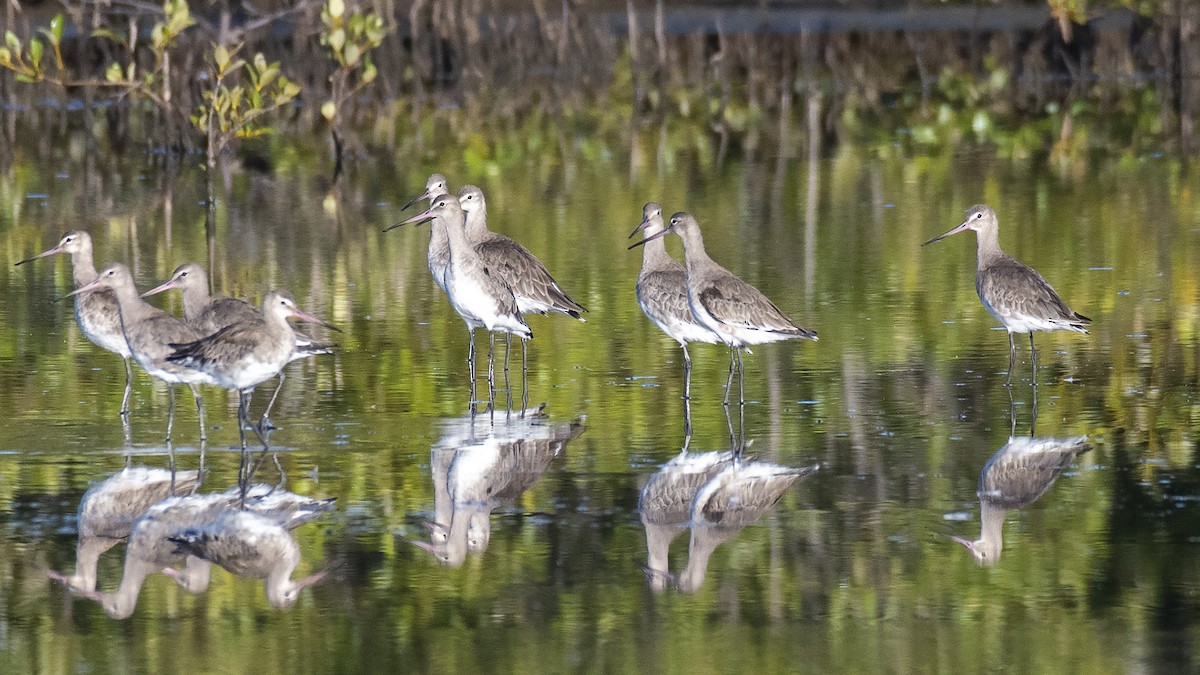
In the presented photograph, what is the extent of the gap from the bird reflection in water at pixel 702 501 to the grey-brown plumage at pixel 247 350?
6.15 feet

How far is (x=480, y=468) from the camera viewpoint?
955 centimetres

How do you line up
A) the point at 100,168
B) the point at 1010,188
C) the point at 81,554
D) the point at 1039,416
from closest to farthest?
the point at 81,554 < the point at 1039,416 < the point at 1010,188 < the point at 100,168

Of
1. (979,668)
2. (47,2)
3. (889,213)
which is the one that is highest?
(47,2)

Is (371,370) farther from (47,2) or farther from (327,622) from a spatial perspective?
(47,2)

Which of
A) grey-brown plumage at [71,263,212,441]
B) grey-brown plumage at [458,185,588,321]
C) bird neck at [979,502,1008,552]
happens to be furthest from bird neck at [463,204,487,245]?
bird neck at [979,502,1008,552]

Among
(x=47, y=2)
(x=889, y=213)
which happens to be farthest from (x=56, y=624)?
(x=47, y=2)

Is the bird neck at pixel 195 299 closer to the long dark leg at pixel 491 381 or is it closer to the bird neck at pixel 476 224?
the long dark leg at pixel 491 381

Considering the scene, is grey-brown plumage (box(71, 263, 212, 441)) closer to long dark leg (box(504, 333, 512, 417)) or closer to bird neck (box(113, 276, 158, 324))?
bird neck (box(113, 276, 158, 324))

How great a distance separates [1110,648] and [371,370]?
233 inches

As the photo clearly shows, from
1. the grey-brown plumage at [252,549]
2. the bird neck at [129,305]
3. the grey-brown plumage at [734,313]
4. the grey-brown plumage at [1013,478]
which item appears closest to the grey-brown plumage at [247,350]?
the bird neck at [129,305]

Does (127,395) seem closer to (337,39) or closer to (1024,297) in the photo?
(1024,297)

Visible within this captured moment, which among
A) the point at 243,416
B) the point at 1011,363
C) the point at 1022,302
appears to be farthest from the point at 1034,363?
the point at 243,416

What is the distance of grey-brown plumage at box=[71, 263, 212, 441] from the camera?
33.3 feet

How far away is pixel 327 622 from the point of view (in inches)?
291
